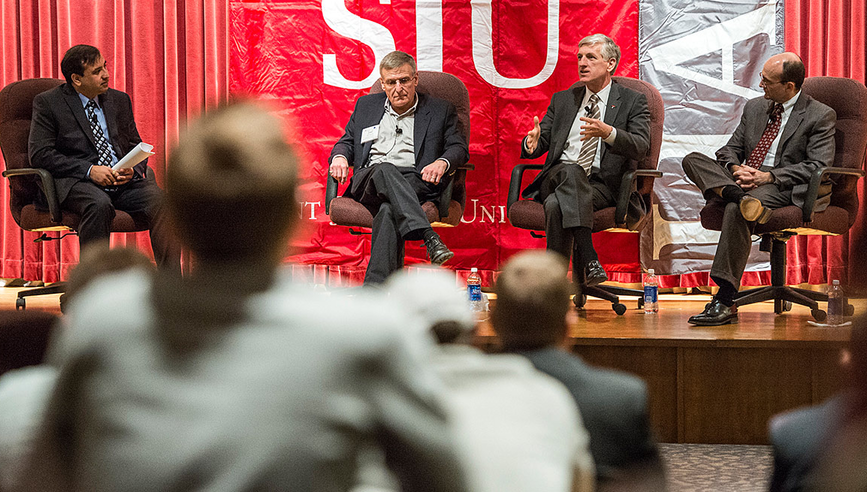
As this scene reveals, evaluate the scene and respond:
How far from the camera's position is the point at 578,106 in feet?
12.8

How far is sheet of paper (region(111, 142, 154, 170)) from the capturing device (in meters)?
3.63

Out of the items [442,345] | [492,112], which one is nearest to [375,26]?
[492,112]

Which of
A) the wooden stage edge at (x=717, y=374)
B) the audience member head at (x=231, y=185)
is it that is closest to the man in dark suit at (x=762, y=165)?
the wooden stage edge at (x=717, y=374)

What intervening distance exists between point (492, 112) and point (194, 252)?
4.07m

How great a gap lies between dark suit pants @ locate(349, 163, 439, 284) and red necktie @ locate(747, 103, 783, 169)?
1.54m

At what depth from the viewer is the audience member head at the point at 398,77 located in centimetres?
378

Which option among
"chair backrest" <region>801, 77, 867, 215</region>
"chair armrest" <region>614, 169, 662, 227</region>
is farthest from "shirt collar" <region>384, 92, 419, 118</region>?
"chair backrest" <region>801, 77, 867, 215</region>

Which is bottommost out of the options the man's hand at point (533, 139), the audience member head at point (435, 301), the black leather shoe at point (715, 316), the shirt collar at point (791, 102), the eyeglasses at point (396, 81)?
the black leather shoe at point (715, 316)

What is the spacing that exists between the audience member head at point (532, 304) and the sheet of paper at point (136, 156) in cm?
304

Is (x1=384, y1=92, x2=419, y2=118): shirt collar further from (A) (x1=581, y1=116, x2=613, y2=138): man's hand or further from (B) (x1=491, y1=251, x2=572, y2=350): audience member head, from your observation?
(B) (x1=491, y1=251, x2=572, y2=350): audience member head

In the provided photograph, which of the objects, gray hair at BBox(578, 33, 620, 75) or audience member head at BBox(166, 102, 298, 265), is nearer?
audience member head at BBox(166, 102, 298, 265)

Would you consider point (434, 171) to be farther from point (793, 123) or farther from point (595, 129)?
point (793, 123)

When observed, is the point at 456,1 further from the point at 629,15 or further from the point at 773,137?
the point at 773,137

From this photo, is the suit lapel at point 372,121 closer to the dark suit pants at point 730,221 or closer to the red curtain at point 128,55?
the red curtain at point 128,55
